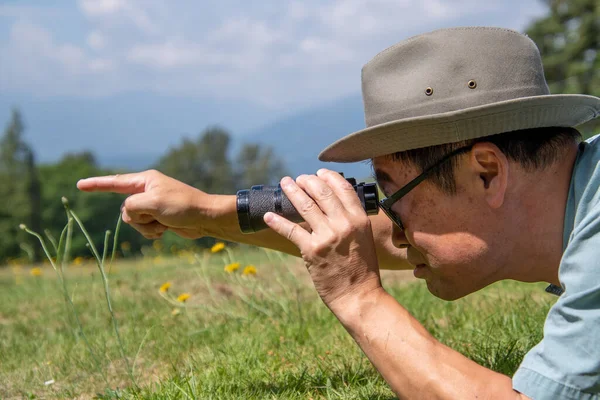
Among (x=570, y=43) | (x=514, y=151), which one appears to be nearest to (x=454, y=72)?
(x=514, y=151)

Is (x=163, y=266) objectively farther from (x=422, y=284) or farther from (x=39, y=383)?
(x=39, y=383)

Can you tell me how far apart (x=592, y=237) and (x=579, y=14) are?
3348 centimetres

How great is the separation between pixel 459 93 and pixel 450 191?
0.26 metres

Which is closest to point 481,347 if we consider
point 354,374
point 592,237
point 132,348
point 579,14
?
point 354,374

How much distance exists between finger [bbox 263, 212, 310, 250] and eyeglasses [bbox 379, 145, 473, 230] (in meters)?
0.30

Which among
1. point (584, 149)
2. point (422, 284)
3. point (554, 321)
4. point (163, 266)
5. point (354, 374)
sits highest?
point (584, 149)

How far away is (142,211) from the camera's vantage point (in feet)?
7.53

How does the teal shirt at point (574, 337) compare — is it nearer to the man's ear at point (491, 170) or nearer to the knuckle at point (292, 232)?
the man's ear at point (491, 170)

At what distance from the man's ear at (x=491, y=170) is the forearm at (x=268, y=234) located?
833 mm

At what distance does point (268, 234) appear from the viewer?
8.46ft

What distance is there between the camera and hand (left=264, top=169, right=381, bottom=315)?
1612 millimetres

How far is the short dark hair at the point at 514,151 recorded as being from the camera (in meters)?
1.68

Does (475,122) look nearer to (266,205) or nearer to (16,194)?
(266,205)

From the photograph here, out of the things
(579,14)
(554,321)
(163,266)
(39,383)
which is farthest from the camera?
(579,14)
